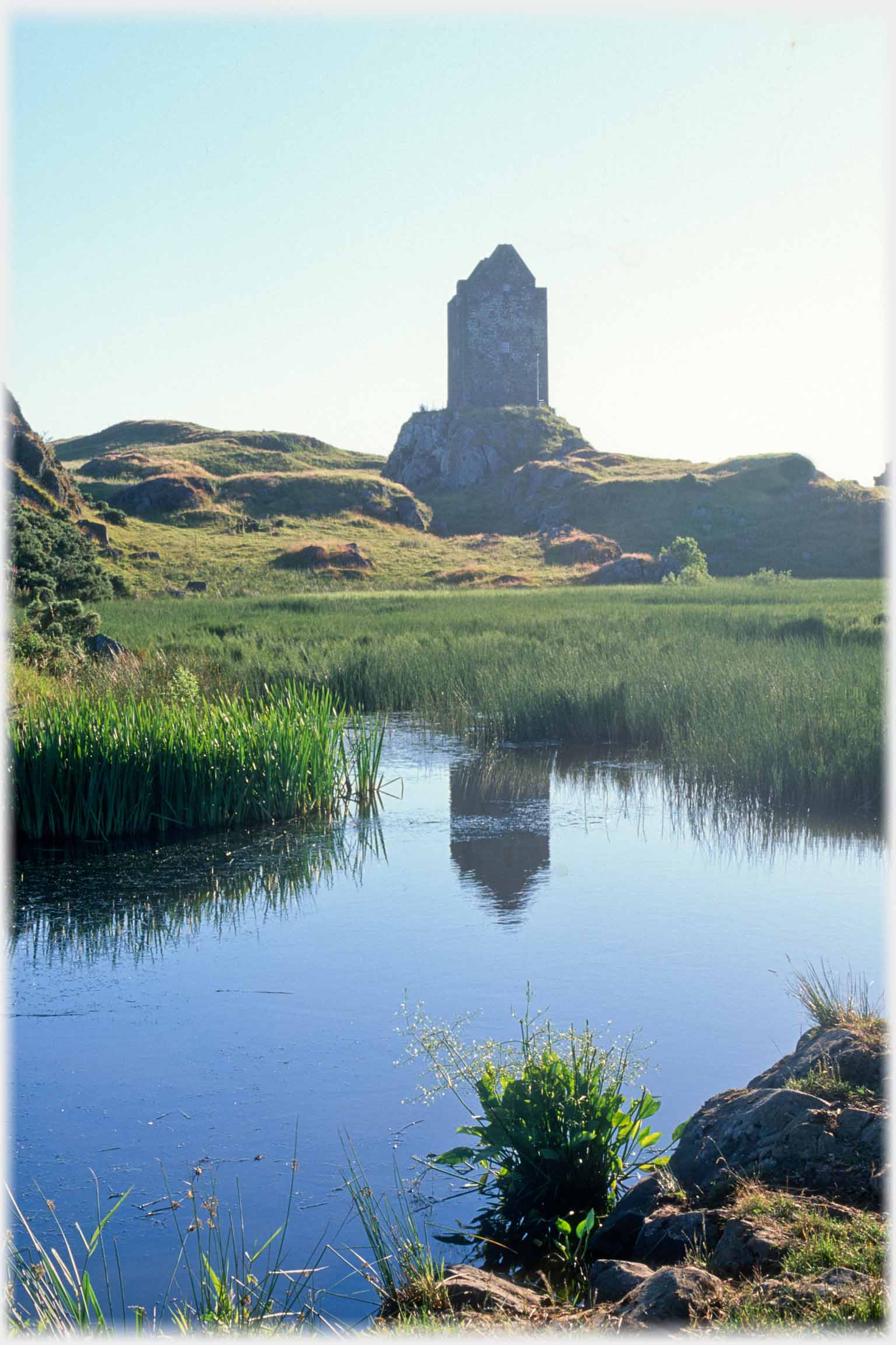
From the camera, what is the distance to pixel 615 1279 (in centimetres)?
341

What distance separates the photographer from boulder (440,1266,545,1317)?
3.28 meters

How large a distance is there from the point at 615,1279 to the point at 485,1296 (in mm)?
398

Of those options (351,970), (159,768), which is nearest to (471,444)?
(159,768)

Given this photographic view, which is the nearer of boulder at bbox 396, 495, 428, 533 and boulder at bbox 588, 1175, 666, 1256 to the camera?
boulder at bbox 588, 1175, 666, 1256

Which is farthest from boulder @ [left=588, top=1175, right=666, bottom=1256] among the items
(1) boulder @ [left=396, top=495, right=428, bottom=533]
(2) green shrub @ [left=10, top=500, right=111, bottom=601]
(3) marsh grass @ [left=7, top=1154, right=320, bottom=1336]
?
(1) boulder @ [left=396, top=495, right=428, bottom=533]

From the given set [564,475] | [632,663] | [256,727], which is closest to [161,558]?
[564,475]

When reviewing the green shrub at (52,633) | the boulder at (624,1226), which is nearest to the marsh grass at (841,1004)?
the boulder at (624,1226)

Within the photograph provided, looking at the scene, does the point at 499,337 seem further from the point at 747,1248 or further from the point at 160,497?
the point at 747,1248

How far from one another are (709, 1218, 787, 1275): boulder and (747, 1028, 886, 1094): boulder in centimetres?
78

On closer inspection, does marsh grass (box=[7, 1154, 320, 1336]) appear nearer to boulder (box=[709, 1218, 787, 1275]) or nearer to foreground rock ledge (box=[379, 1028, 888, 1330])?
foreground rock ledge (box=[379, 1028, 888, 1330])

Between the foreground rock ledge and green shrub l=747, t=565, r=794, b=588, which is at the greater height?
green shrub l=747, t=565, r=794, b=588

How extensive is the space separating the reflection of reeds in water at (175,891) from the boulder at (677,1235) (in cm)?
414

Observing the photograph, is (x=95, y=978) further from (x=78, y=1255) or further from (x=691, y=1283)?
(x=691, y=1283)

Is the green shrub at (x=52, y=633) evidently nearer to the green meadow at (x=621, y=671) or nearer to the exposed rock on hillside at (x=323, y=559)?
the green meadow at (x=621, y=671)
